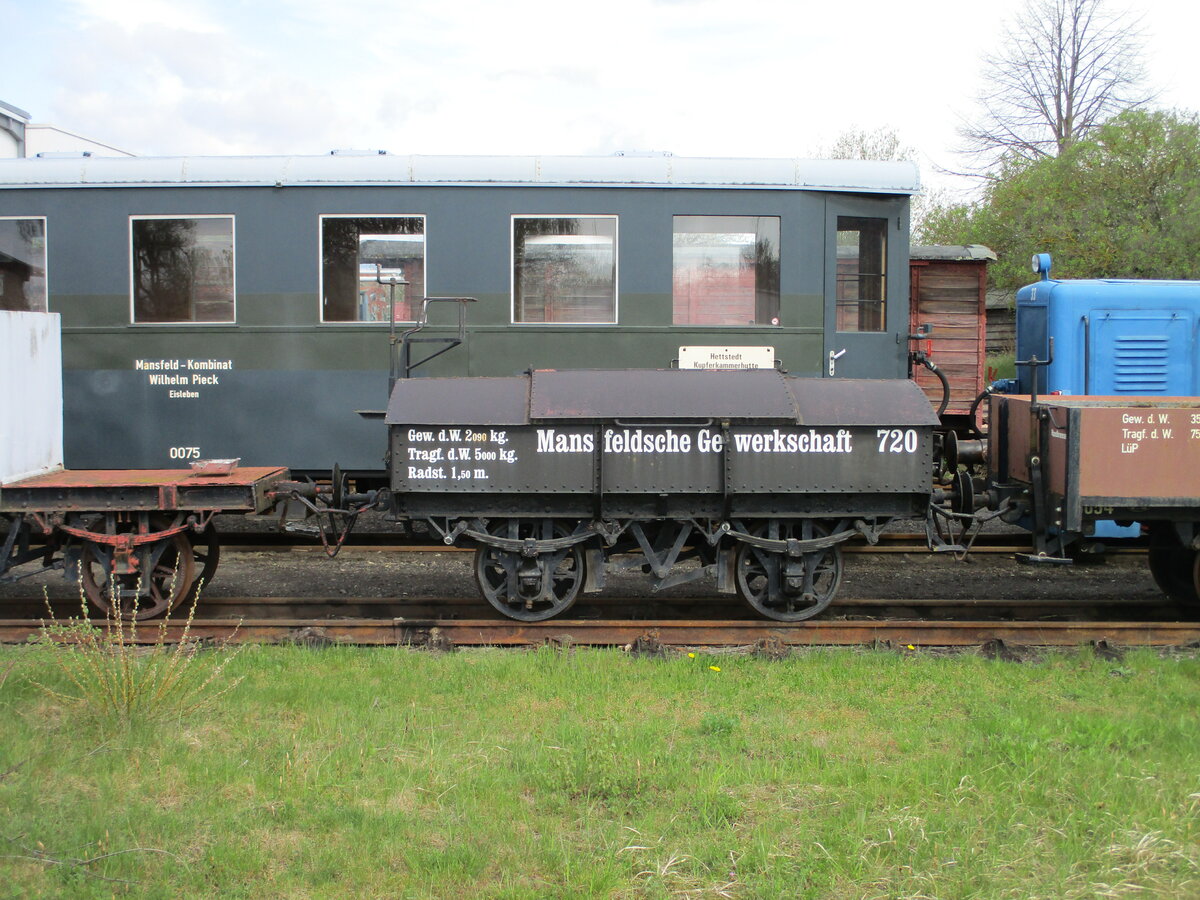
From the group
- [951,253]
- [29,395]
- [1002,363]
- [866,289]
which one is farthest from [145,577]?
[1002,363]

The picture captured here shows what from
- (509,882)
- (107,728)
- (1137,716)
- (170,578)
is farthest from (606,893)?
(170,578)

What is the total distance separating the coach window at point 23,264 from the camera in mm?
9727

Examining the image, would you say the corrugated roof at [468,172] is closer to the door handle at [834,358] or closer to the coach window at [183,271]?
the coach window at [183,271]

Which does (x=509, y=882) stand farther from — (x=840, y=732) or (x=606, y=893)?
(x=840, y=732)

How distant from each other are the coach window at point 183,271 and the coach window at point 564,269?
273 centimetres

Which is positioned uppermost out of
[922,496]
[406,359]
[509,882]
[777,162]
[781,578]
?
[777,162]

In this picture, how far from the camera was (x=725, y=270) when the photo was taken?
9617 millimetres

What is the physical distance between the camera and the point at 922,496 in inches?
297

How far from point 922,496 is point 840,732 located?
257 centimetres

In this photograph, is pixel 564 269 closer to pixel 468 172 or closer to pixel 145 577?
pixel 468 172

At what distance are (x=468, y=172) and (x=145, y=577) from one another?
4.49 meters

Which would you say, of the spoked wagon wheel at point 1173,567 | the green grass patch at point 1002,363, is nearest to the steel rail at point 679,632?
the spoked wagon wheel at point 1173,567

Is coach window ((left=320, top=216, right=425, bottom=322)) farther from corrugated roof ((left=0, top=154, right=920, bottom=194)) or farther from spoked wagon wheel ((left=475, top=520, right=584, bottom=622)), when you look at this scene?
spoked wagon wheel ((left=475, top=520, right=584, bottom=622))

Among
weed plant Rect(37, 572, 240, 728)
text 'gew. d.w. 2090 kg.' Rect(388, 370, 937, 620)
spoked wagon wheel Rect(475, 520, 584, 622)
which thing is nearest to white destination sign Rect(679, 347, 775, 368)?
text 'gew. d.w. 2090 kg.' Rect(388, 370, 937, 620)
